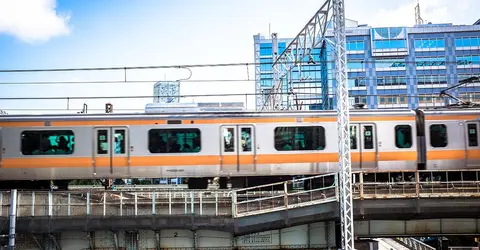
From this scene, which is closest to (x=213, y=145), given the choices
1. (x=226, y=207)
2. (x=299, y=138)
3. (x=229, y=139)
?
(x=229, y=139)

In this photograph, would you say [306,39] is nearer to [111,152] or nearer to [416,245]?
[111,152]

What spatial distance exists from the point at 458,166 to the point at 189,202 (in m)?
11.4

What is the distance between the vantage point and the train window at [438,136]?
18.9 metres

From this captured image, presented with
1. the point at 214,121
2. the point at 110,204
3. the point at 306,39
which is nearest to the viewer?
the point at 110,204

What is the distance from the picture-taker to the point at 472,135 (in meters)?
19.1

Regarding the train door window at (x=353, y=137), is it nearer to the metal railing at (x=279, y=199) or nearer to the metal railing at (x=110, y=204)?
the metal railing at (x=279, y=199)

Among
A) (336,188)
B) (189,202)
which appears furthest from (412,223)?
(189,202)

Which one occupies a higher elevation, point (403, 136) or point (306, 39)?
point (306, 39)

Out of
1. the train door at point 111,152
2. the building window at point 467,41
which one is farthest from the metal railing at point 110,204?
the building window at point 467,41

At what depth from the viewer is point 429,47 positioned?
219ft

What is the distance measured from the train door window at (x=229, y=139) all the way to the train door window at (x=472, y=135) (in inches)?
391

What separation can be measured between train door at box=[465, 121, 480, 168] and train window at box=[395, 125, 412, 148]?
2459mm

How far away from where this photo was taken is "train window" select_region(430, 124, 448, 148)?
18906mm

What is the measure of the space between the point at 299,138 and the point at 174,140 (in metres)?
5.10
